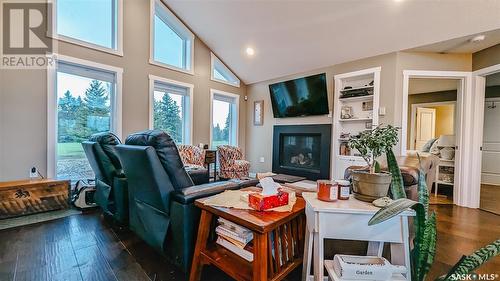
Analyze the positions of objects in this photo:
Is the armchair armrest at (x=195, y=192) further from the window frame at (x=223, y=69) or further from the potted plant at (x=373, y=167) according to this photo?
the window frame at (x=223, y=69)

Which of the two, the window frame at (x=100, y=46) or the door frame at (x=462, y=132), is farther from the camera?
the door frame at (x=462, y=132)

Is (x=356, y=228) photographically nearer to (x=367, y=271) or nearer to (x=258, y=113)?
(x=367, y=271)

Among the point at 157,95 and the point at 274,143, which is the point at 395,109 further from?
the point at 157,95

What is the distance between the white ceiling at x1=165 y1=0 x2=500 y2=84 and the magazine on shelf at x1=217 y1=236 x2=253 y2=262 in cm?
344

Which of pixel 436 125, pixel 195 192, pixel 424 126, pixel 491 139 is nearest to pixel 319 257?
pixel 195 192

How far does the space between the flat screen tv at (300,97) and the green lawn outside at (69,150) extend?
3.84 meters

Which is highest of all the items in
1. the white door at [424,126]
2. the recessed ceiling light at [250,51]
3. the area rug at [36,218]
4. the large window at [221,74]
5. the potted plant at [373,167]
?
the recessed ceiling light at [250,51]

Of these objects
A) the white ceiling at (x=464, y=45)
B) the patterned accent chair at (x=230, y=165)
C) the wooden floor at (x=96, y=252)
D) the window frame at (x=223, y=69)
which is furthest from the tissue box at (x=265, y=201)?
the window frame at (x=223, y=69)

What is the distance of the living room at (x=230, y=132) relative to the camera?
138 cm

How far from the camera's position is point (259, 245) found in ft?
3.61

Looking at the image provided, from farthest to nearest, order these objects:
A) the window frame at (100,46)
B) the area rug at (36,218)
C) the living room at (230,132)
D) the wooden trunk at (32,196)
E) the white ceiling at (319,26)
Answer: the window frame at (100,46), the white ceiling at (319,26), the wooden trunk at (32,196), the area rug at (36,218), the living room at (230,132)

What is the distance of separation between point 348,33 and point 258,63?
200 cm

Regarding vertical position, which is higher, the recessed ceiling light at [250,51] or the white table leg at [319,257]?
the recessed ceiling light at [250,51]

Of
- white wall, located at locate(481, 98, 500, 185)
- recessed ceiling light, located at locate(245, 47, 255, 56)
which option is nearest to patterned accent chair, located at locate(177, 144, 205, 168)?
recessed ceiling light, located at locate(245, 47, 255, 56)
